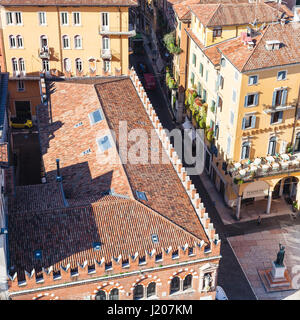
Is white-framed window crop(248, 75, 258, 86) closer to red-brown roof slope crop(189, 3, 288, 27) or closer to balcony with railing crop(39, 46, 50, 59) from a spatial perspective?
red-brown roof slope crop(189, 3, 288, 27)

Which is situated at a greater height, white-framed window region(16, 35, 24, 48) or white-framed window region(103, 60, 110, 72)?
white-framed window region(16, 35, 24, 48)

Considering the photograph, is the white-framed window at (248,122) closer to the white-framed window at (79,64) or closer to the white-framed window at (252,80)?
the white-framed window at (252,80)

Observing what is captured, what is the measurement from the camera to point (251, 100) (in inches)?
2719

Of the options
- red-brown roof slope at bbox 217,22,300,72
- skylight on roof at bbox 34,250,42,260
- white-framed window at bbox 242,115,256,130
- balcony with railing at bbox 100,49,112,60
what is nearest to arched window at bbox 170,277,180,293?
skylight on roof at bbox 34,250,42,260

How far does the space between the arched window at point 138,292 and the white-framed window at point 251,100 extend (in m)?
26.8

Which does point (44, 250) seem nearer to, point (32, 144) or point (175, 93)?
point (32, 144)

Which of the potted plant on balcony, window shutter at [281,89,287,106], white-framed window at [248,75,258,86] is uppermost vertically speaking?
white-framed window at [248,75,258,86]

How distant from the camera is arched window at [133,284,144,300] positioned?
177ft

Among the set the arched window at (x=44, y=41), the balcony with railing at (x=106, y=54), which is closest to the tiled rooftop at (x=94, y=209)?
the balcony with railing at (x=106, y=54)

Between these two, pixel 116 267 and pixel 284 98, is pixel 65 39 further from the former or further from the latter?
pixel 116 267

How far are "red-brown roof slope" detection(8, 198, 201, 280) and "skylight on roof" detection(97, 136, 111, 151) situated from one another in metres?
10.7

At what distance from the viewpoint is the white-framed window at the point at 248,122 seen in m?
70.1

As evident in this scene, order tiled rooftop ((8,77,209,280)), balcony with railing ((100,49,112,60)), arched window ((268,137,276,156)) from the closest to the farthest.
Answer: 1. tiled rooftop ((8,77,209,280))
2. arched window ((268,137,276,156))
3. balcony with railing ((100,49,112,60))

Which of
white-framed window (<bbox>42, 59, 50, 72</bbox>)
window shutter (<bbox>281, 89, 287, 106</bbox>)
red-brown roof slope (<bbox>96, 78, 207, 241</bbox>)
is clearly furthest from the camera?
white-framed window (<bbox>42, 59, 50, 72</bbox>)
